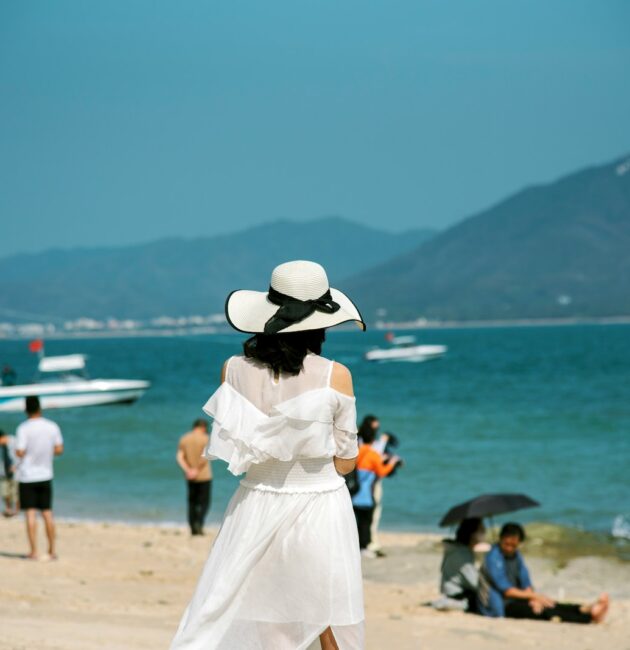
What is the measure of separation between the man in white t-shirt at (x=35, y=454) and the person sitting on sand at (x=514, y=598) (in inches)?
133

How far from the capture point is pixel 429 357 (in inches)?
3942

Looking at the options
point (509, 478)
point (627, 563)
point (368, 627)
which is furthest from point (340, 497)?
point (509, 478)

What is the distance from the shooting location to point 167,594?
9.72 meters

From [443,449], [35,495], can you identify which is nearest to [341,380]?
[35,495]

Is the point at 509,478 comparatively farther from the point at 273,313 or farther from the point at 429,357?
the point at 429,357

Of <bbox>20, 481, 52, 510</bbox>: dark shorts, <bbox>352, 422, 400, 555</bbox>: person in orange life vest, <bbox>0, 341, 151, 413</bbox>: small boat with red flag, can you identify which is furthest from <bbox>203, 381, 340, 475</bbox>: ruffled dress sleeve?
<bbox>0, 341, 151, 413</bbox>: small boat with red flag

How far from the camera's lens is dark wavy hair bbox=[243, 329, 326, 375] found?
152 inches

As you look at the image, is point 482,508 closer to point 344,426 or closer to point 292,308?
point 344,426

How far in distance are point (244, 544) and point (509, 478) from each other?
1990 centimetres

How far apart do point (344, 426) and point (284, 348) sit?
31cm

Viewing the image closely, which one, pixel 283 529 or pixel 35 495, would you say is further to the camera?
pixel 35 495

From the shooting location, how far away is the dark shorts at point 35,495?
31.9 feet

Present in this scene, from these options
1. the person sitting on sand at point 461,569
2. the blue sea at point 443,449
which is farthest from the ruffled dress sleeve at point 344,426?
the blue sea at point 443,449

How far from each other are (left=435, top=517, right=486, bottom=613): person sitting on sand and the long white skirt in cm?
529
